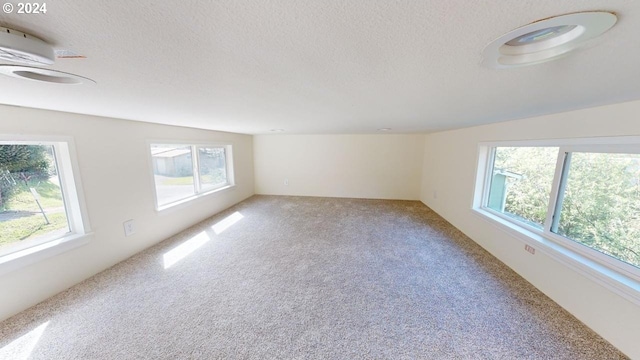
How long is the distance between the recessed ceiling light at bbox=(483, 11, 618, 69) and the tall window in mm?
3253

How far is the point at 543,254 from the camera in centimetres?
193

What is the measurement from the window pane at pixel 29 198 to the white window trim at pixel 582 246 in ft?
15.0

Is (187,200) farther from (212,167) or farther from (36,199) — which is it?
(36,199)

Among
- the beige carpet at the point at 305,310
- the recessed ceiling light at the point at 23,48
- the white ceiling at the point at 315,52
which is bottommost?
the beige carpet at the point at 305,310

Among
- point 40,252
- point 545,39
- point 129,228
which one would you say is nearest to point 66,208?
point 40,252

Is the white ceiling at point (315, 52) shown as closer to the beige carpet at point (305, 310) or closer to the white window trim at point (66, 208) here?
the white window trim at point (66, 208)

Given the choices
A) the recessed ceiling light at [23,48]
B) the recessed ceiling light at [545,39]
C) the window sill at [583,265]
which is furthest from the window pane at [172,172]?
the window sill at [583,265]

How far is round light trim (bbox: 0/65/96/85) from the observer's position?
2.74ft

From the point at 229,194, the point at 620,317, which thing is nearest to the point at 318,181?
the point at 229,194

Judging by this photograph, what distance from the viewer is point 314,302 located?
1828 millimetres

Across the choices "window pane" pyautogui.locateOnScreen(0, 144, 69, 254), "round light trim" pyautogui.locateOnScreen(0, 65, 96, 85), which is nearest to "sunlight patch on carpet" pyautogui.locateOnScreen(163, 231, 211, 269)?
"window pane" pyautogui.locateOnScreen(0, 144, 69, 254)

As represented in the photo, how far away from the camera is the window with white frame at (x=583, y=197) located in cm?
148

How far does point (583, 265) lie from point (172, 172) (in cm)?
480

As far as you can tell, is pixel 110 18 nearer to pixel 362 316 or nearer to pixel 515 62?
pixel 515 62
